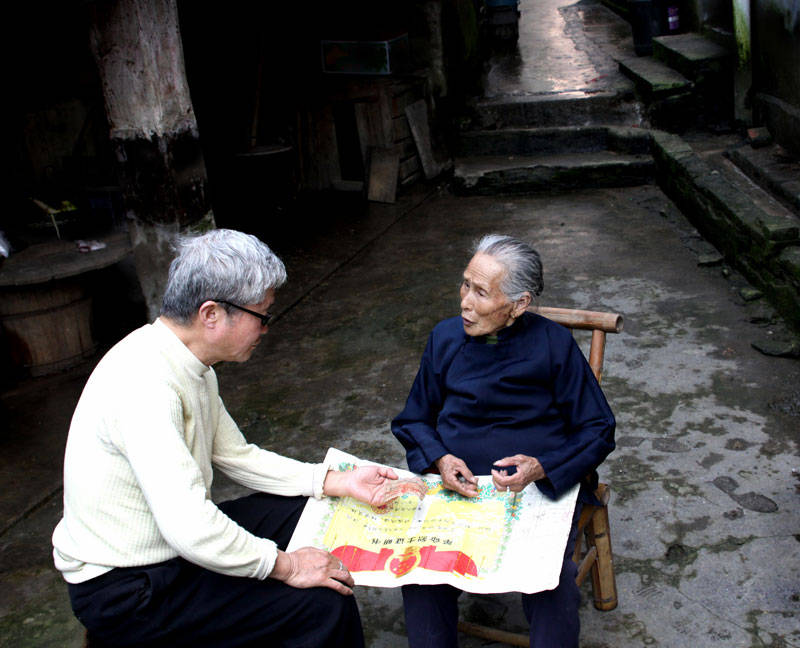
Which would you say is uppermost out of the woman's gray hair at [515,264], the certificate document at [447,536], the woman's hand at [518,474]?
the woman's gray hair at [515,264]

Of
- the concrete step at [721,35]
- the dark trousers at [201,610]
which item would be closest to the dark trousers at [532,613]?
the dark trousers at [201,610]

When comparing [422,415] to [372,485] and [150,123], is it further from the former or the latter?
[150,123]

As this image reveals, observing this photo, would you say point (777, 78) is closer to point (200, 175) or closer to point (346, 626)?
point (200, 175)

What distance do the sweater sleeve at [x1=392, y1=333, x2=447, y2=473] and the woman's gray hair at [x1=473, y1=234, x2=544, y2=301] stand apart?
0.32 meters

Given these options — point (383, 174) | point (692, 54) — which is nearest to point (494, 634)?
point (383, 174)

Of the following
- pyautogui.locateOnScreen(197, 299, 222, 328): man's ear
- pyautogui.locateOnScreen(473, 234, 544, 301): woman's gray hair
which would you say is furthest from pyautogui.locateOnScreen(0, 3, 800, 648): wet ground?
pyautogui.locateOnScreen(197, 299, 222, 328): man's ear

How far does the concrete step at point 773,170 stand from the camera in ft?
19.5

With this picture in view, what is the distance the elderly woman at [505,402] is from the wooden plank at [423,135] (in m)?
6.83

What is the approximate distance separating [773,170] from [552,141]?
3.04 meters

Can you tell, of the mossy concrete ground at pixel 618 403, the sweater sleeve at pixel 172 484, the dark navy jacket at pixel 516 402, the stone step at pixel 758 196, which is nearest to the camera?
the sweater sleeve at pixel 172 484

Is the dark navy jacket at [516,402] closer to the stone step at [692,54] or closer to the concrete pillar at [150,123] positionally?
the concrete pillar at [150,123]

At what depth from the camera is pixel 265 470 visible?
8.66 ft

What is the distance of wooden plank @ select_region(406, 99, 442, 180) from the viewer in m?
9.30

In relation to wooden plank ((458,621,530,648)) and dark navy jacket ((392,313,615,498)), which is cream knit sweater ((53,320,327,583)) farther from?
wooden plank ((458,621,530,648))
